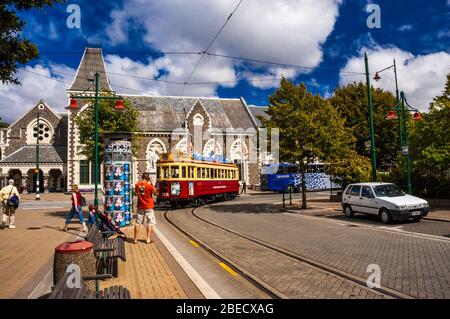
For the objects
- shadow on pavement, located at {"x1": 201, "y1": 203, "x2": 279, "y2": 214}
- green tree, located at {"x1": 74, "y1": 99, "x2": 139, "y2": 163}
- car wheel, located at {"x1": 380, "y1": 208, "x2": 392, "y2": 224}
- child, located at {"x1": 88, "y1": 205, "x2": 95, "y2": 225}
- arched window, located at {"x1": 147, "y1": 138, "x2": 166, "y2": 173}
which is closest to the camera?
child, located at {"x1": 88, "y1": 205, "x2": 95, "y2": 225}

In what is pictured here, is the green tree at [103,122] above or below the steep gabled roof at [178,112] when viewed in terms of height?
below

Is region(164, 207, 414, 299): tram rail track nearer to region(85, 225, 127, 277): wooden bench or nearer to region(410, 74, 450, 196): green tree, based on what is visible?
region(85, 225, 127, 277): wooden bench

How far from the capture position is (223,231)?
12594mm

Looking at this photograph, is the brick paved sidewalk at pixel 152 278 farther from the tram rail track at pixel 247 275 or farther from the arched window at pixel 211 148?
the arched window at pixel 211 148

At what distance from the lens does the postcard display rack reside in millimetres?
13398

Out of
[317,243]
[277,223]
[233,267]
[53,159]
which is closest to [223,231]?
[277,223]

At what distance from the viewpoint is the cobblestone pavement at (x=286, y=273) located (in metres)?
5.54

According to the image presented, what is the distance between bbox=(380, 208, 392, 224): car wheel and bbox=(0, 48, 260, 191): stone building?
108 feet

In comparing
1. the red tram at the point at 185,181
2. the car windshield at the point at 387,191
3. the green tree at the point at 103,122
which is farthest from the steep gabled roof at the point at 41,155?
the car windshield at the point at 387,191

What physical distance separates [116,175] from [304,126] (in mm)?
10405

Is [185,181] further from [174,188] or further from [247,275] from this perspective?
[247,275]

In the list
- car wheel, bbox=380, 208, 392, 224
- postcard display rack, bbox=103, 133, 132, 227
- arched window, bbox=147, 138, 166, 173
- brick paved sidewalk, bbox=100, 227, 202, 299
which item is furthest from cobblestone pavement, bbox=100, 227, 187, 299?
arched window, bbox=147, 138, 166, 173

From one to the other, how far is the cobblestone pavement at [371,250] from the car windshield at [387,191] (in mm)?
2293
